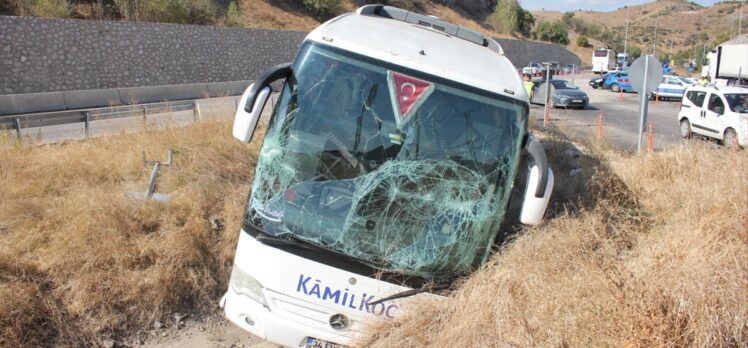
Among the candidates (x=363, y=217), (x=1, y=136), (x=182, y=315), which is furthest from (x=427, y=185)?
(x=1, y=136)

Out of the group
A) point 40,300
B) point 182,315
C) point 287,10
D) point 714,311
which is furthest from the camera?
point 287,10

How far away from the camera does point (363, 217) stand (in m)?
4.27

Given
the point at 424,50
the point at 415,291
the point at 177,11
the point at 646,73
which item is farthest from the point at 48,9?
the point at 415,291

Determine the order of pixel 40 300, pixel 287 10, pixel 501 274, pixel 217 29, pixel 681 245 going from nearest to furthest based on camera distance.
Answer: pixel 501 274
pixel 681 245
pixel 40 300
pixel 217 29
pixel 287 10

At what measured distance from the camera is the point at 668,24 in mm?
140750

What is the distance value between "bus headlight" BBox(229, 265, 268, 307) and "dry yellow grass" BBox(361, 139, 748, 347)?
85 centimetres

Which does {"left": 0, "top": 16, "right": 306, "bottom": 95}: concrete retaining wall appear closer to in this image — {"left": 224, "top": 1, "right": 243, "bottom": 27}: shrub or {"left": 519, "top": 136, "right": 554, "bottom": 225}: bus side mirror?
{"left": 224, "top": 1, "right": 243, "bottom": 27}: shrub

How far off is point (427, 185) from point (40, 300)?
11.4 feet

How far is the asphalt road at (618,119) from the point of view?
1682 centimetres

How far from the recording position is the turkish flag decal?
4.48 metres

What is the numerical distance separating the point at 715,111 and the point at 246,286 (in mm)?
17546

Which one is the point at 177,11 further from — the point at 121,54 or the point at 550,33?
the point at 550,33

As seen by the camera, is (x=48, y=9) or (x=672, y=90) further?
(x=672, y=90)

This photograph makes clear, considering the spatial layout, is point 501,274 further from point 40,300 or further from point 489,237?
point 40,300
